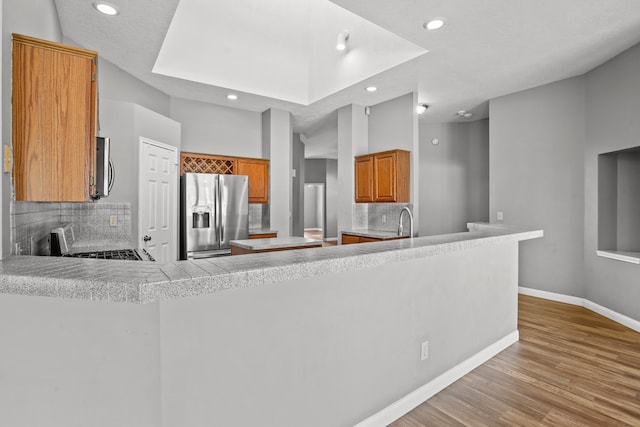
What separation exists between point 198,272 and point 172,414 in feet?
1.63


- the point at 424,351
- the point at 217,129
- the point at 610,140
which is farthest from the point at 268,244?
the point at 610,140

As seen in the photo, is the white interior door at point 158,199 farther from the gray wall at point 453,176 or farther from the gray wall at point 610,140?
the gray wall at point 610,140

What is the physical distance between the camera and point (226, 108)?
5.46 meters

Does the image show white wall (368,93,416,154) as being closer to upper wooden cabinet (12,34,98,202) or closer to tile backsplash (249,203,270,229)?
tile backsplash (249,203,270,229)

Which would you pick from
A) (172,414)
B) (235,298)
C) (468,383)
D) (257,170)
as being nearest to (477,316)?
(468,383)

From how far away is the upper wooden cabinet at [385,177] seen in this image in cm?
472

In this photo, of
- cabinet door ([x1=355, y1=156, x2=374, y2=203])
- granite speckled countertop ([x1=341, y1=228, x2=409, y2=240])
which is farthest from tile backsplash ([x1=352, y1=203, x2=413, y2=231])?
cabinet door ([x1=355, y1=156, x2=374, y2=203])

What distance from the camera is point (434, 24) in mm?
2834

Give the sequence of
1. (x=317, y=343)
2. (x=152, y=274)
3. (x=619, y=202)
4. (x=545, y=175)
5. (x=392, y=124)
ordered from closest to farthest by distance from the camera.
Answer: (x=152, y=274) < (x=317, y=343) < (x=619, y=202) < (x=545, y=175) < (x=392, y=124)

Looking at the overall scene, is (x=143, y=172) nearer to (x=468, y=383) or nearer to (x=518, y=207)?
(x=468, y=383)

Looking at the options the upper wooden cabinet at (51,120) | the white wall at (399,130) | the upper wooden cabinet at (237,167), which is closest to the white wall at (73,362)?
the upper wooden cabinet at (51,120)

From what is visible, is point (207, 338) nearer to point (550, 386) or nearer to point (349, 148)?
point (550, 386)

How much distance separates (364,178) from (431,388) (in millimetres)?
3581

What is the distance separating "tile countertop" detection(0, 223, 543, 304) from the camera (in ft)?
3.05
